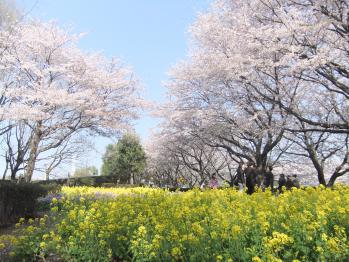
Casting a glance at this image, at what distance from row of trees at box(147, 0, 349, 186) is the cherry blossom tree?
420cm

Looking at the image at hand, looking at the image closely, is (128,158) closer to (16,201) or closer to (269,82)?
(269,82)

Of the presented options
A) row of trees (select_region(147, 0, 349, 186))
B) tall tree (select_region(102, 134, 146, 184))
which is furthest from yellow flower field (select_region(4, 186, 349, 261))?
tall tree (select_region(102, 134, 146, 184))

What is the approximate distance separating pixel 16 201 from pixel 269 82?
47.3ft

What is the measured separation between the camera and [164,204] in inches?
285

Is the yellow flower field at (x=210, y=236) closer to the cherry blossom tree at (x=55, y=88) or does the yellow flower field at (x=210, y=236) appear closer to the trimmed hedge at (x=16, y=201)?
the trimmed hedge at (x=16, y=201)

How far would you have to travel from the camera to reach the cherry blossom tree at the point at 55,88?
2223cm

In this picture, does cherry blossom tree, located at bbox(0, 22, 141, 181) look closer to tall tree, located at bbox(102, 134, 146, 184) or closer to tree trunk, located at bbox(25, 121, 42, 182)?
tree trunk, located at bbox(25, 121, 42, 182)

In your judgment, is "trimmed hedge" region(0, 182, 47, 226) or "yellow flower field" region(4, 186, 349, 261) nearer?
"yellow flower field" region(4, 186, 349, 261)

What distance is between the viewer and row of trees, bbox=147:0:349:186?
45.5ft

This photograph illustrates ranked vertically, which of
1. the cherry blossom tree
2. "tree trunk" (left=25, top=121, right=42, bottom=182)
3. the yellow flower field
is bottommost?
the yellow flower field

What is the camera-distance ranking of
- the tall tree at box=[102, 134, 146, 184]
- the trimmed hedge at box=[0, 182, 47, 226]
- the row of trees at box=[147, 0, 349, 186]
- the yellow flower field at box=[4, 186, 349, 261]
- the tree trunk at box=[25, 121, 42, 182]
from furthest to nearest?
the tall tree at box=[102, 134, 146, 184] < the tree trunk at box=[25, 121, 42, 182] < the row of trees at box=[147, 0, 349, 186] < the trimmed hedge at box=[0, 182, 47, 226] < the yellow flower field at box=[4, 186, 349, 261]

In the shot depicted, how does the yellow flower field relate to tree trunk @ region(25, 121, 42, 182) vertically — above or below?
below

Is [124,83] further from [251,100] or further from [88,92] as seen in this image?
[251,100]

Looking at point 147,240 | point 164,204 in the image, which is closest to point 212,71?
point 164,204
